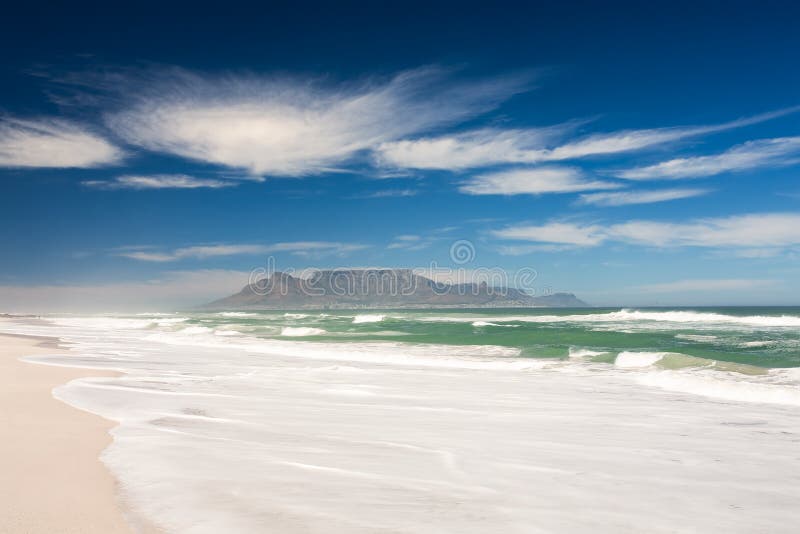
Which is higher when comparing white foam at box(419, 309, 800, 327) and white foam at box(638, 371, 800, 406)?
white foam at box(419, 309, 800, 327)

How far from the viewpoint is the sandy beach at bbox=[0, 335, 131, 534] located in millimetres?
Result: 3096

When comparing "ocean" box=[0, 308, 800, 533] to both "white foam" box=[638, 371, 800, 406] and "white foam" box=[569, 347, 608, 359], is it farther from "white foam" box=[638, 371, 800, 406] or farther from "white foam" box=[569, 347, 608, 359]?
"white foam" box=[569, 347, 608, 359]

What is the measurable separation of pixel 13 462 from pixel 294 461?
2.12m

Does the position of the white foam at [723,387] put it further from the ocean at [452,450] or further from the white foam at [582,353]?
the white foam at [582,353]

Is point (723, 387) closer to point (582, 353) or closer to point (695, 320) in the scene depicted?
point (582, 353)

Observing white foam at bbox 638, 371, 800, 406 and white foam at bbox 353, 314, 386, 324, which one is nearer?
white foam at bbox 638, 371, 800, 406

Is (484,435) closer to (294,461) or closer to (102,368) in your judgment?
(294,461)

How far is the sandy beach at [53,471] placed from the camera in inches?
122

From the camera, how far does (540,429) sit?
6.50m

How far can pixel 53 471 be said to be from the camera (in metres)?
4.07

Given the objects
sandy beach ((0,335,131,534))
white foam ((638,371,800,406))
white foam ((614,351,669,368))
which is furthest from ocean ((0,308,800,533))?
white foam ((614,351,669,368))

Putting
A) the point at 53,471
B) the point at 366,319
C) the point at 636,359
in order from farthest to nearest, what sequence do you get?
1. the point at 366,319
2. the point at 636,359
3. the point at 53,471

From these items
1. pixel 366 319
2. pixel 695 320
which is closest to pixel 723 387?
pixel 695 320

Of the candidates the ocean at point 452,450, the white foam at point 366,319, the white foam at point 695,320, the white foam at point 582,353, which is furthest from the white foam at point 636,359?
the white foam at point 366,319
